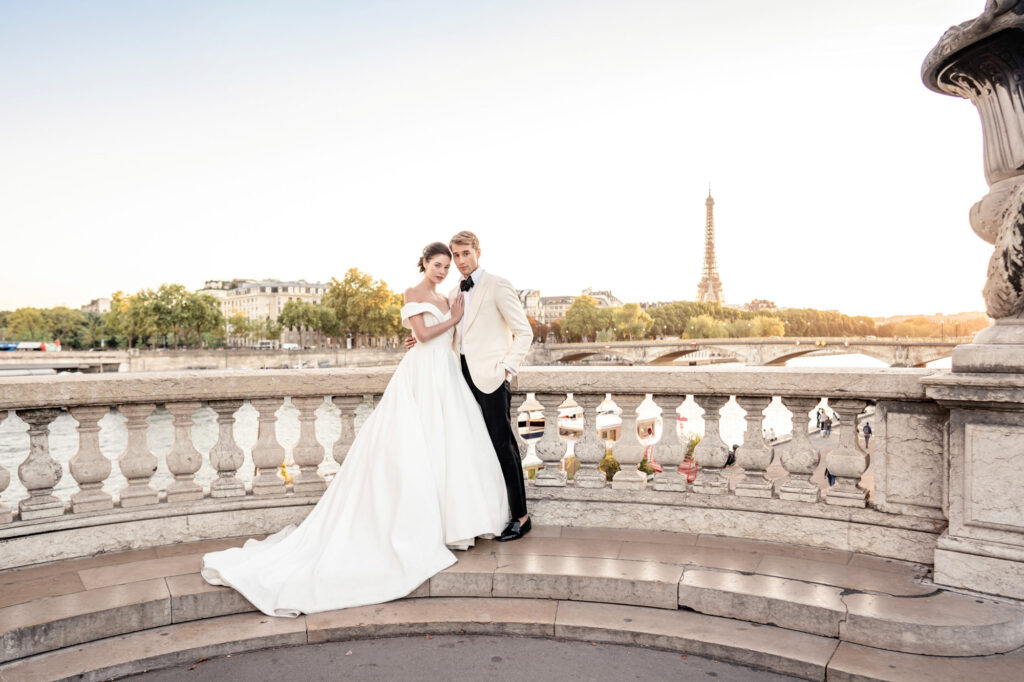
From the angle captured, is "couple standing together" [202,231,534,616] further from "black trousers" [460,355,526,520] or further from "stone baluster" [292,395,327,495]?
"stone baluster" [292,395,327,495]

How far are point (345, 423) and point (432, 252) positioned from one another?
1165 millimetres

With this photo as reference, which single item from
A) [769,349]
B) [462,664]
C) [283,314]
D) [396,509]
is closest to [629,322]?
[769,349]

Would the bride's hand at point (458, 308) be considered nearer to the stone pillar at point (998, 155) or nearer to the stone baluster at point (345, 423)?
the stone baluster at point (345, 423)

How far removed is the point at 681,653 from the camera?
2.85 meters

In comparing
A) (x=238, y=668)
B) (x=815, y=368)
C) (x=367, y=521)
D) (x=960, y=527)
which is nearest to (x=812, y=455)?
(x=815, y=368)

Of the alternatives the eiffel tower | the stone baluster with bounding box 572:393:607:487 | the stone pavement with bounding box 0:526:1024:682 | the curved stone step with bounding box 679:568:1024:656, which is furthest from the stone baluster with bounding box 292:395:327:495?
the eiffel tower

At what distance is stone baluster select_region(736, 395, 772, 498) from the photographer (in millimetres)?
3815

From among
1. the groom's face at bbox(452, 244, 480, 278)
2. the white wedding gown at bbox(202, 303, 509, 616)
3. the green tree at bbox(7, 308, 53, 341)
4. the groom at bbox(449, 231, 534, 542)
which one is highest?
the green tree at bbox(7, 308, 53, 341)

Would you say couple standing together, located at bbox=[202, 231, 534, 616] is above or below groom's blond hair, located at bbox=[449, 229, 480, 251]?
below

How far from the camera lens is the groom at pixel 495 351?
3727 millimetres

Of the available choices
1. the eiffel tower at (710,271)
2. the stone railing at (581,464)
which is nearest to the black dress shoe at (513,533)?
the stone railing at (581,464)

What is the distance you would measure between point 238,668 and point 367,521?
0.87 m

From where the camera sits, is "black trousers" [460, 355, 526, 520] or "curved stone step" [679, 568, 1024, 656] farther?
"black trousers" [460, 355, 526, 520]

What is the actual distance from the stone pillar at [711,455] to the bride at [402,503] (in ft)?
3.72
